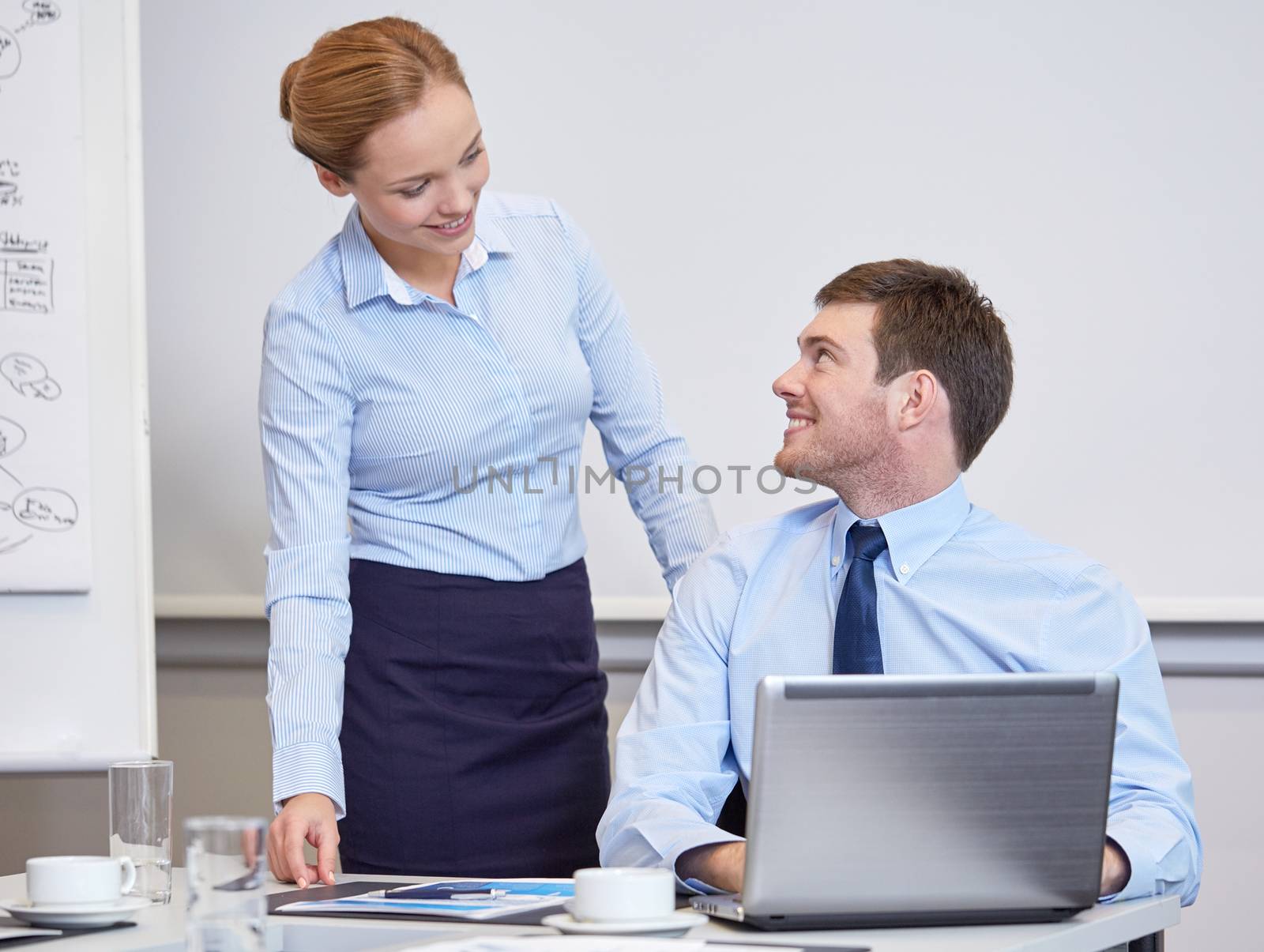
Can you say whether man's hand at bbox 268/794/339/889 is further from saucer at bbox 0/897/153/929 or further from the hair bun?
the hair bun

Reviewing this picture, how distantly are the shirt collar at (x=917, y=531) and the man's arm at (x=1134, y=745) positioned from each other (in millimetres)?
144

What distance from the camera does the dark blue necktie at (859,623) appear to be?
56.1 inches

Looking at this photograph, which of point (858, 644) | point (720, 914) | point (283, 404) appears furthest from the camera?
point (283, 404)

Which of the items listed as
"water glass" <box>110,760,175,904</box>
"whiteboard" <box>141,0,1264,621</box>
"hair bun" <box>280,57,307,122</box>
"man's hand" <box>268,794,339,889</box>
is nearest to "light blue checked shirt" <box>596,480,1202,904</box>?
"man's hand" <box>268,794,339,889</box>

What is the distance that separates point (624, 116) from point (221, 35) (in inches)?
33.1

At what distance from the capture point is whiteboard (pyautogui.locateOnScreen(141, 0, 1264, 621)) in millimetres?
2410

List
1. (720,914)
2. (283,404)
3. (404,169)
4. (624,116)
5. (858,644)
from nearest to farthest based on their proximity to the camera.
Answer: (720,914)
(858,644)
(404,169)
(283,404)
(624,116)

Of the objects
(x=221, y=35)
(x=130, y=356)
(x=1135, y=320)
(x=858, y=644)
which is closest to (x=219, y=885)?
(x=858, y=644)

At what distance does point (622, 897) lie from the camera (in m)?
0.99

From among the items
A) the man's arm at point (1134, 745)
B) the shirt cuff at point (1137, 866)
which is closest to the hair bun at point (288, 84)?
the man's arm at point (1134, 745)

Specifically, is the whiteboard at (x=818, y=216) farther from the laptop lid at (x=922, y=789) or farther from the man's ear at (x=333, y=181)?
the laptop lid at (x=922, y=789)

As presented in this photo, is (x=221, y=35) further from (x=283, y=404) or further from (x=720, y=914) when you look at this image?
(x=720, y=914)

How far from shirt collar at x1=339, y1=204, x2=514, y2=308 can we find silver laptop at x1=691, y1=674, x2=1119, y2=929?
968mm

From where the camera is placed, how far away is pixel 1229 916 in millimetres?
2424
